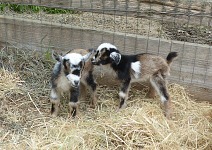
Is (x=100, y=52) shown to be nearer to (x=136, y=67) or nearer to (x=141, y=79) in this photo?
(x=136, y=67)

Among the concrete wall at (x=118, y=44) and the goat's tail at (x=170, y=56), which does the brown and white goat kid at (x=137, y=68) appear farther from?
the concrete wall at (x=118, y=44)

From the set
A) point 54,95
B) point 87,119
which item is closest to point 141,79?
point 87,119

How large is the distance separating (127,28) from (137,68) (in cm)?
104

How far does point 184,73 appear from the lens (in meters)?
5.67

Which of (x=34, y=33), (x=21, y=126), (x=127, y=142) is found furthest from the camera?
(x=34, y=33)

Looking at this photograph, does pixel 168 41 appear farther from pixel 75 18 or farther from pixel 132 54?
pixel 75 18

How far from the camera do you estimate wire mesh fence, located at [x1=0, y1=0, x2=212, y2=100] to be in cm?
549

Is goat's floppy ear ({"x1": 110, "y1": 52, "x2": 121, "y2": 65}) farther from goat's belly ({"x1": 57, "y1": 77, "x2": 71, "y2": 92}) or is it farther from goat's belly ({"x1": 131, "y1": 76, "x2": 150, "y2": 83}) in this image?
goat's belly ({"x1": 57, "y1": 77, "x2": 71, "y2": 92})

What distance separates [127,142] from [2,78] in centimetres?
204

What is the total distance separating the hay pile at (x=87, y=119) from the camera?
179 inches

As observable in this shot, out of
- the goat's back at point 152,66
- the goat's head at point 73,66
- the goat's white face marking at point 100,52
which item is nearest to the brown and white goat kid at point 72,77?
the goat's head at point 73,66

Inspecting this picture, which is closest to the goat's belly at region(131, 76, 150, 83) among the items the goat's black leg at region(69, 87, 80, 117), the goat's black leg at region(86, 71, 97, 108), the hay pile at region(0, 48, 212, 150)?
the hay pile at region(0, 48, 212, 150)

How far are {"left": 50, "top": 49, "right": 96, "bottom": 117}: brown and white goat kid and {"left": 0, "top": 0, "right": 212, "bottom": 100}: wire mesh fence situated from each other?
63 centimetres

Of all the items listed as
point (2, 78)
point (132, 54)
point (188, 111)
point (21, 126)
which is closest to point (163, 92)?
point (188, 111)
